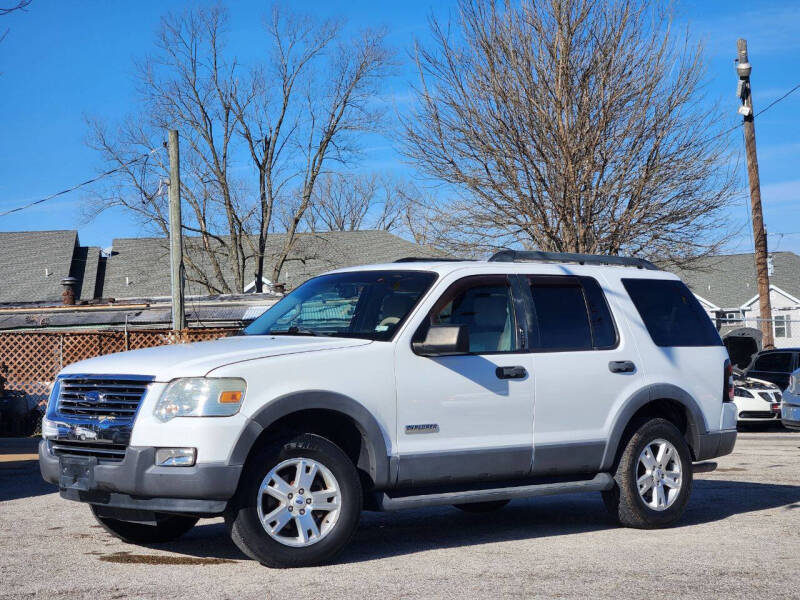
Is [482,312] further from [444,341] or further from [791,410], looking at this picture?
[791,410]

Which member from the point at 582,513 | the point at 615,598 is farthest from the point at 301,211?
the point at 615,598

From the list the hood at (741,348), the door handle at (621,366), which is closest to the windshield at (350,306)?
the door handle at (621,366)

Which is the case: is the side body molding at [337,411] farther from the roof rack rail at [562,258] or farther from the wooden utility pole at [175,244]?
the wooden utility pole at [175,244]

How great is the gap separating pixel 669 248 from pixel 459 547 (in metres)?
19.4

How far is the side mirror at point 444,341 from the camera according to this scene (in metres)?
7.17

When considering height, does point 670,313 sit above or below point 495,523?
above

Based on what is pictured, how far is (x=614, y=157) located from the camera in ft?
80.8

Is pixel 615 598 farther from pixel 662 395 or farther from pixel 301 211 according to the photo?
pixel 301 211

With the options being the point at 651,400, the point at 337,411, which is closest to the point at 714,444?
the point at 651,400

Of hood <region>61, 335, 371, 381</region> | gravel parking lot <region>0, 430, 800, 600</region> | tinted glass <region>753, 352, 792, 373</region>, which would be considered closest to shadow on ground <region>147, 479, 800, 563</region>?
gravel parking lot <region>0, 430, 800, 600</region>

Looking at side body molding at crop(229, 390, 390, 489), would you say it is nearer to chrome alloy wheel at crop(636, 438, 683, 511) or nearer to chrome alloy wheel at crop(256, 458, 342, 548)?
chrome alloy wheel at crop(256, 458, 342, 548)

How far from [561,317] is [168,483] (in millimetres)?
3320

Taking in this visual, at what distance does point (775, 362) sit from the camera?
22719 millimetres

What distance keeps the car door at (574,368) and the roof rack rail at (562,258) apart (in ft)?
0.73
